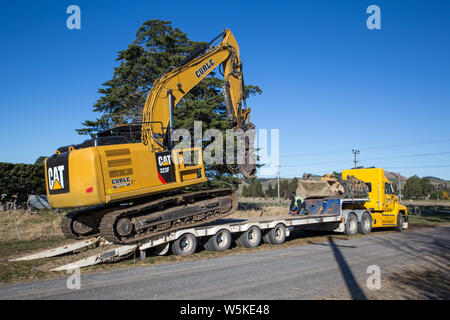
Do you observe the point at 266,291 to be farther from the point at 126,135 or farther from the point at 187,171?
the point at 126,135

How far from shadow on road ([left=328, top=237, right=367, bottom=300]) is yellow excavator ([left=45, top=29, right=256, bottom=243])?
13.1 ft

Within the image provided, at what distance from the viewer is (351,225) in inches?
737

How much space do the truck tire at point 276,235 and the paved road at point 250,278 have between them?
1309mm

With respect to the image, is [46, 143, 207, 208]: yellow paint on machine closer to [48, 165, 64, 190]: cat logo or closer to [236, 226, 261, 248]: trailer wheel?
[48, 165, 64, 190]: cat logo

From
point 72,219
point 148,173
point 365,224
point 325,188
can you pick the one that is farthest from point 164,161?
point 365,224

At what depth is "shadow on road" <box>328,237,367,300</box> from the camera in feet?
24.5

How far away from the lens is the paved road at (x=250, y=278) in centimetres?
754

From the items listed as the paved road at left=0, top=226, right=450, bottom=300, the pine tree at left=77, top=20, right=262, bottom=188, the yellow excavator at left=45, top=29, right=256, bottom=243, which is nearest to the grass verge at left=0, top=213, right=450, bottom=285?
the paved road at left=0, top=226, right=450, bottom=300

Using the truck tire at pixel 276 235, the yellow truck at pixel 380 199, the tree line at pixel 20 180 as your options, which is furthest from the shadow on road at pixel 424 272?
the tree line at pixel 20 180

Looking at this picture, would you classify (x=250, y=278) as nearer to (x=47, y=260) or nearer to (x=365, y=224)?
(x=47, y=260)

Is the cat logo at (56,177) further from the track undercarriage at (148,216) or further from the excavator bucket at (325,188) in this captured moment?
the excavator bucket at (325,188)

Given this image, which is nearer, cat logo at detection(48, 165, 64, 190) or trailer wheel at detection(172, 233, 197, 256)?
cat logo at detection(48, 165, 64, 190)
